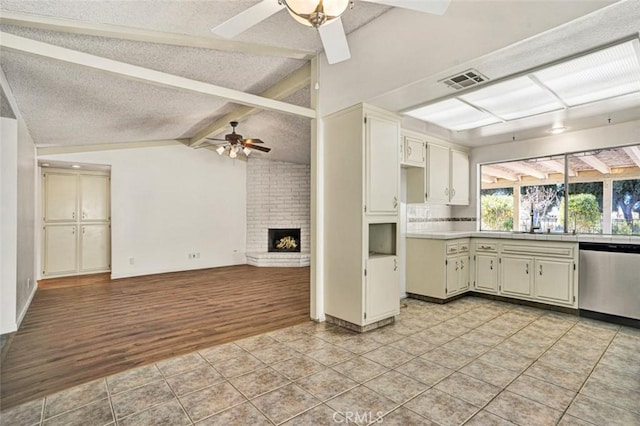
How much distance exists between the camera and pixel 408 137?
166 inches

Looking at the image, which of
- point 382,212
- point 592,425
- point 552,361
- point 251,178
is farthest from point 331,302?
point 251,178

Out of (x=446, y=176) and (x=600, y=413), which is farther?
(x=446, y=176)

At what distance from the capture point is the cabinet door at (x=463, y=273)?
14.6 feet

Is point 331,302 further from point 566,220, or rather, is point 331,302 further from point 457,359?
point 566,220

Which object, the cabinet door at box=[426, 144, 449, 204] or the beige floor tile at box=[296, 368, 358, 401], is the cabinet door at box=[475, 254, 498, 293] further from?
the beige floor tile at box=[296, 368, 358, 401]

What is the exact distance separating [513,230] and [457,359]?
3.18 m

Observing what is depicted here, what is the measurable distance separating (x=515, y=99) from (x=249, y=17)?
111 inches

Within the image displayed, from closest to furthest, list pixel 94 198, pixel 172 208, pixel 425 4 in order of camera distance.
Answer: pixel 425 4 < pixel 94 198 < pixel 172 208

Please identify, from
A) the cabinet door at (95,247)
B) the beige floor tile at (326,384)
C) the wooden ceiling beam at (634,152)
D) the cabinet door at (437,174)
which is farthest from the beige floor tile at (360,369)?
the cabinet door at (95,247)

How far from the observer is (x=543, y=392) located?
6.97 ft

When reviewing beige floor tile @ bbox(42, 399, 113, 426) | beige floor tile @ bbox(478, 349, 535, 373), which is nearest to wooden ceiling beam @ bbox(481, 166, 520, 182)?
beige floor tile @ bbox(478, 349, 535, 373)

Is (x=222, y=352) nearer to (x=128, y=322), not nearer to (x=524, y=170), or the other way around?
(x=128, y=322)

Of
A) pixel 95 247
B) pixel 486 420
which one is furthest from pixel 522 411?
pixel 95 247

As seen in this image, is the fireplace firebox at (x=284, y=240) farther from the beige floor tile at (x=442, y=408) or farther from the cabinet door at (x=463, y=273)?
the beige floor tile at (x=442, y=408)
